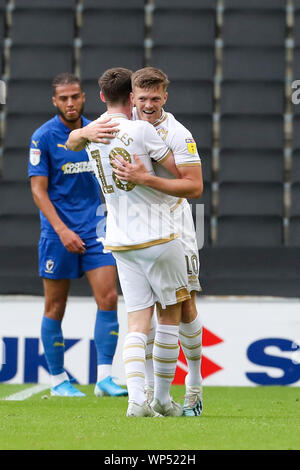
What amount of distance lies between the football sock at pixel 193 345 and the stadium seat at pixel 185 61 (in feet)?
15.6

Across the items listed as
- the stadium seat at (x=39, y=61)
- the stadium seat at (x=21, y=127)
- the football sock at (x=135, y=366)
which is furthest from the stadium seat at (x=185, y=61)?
the football sock at (x=135, y=366)

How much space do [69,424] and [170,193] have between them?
98 centimetres

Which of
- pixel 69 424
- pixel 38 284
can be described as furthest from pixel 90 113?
pixel 69 424

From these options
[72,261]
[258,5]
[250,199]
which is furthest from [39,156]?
[258,5]

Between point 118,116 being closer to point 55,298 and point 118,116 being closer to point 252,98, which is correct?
point 55,298

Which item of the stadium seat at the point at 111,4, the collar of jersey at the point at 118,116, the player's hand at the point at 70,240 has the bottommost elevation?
the player's hand at the point at 70,240

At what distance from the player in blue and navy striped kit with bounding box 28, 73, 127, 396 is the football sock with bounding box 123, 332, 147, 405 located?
1642mm

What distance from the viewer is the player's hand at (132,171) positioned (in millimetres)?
3768

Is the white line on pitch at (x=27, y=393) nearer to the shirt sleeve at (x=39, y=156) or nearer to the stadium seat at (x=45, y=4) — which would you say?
the shirt sleeve at (x=39, y=156)

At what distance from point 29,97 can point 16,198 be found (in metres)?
1.06

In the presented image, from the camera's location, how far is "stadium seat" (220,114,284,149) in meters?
8.21

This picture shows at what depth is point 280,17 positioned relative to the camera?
28.9 feet

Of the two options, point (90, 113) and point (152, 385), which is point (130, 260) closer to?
point (152, 385)

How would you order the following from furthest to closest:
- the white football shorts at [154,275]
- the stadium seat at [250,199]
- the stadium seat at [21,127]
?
the stadium seat at [21,127] → the stadium seat at [250,199] → the white football shorts at [154,275]
